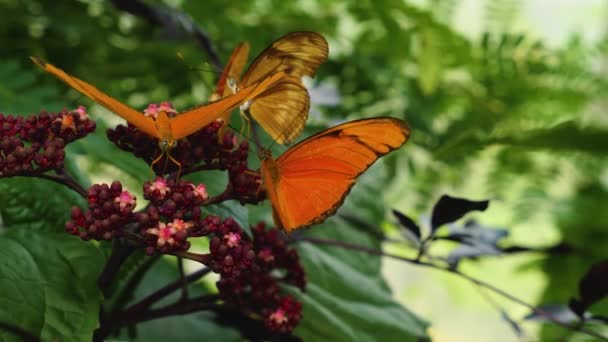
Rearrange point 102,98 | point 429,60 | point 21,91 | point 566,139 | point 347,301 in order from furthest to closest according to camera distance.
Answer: point 429,60
point 21,91
point 347,301
point 566,139
point 102,98

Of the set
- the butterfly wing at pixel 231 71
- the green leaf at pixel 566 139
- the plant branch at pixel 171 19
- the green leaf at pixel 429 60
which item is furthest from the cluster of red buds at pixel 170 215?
the green leaf at pixel 429 60

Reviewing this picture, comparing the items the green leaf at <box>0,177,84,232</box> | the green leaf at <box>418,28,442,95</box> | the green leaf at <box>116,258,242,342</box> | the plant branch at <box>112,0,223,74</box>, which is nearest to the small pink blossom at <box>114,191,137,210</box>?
the green leaf at <box>0,177,84,232</box>

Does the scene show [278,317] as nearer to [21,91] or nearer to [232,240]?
[232,240]

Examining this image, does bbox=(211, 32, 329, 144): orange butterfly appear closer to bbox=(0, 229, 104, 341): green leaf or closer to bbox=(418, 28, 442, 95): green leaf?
bbox=(0, 229, 104, 341): green leaf

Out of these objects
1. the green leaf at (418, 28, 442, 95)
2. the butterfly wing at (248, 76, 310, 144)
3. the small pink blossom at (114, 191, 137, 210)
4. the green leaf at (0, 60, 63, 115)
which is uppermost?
the green leaf at (418, 28, 442, 95)

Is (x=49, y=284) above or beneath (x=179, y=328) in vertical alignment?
beneath

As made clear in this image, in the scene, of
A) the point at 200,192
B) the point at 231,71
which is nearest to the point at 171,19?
the point at 231,71

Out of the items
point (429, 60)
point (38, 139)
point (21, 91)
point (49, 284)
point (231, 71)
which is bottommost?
point (49, 284)

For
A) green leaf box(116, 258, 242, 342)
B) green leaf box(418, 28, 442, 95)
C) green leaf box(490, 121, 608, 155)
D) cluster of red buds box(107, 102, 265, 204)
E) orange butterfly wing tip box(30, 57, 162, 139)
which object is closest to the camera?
orange butterfly wing tip box(30, 57, 162, 139)
